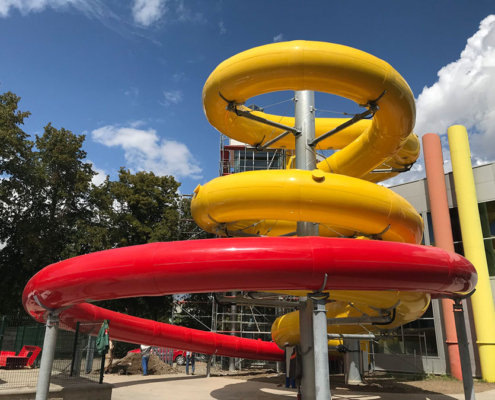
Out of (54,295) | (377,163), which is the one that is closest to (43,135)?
(54,295)

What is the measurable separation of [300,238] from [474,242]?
44.6 feet

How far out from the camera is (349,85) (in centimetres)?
941

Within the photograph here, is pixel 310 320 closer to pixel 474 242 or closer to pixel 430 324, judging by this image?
pixel 474 242

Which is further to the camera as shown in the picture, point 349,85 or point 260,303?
point 260,303

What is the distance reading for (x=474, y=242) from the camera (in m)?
18.3

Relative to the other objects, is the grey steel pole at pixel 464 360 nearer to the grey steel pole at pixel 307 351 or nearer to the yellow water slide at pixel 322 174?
the yellow water slide at pixel 322 174

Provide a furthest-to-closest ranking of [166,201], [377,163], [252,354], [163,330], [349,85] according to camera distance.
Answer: [166,201]
[252,354]
[163,330]
[377,163]
[349,85]

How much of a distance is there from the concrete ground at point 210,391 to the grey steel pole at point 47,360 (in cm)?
353

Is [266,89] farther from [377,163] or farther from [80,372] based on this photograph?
[80,372]

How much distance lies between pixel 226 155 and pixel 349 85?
23767mm

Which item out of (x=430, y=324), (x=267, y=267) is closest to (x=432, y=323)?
(x=430, y=324)

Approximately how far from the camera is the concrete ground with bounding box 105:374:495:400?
12.8 meters

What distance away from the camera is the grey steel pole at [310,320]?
24.7 feet

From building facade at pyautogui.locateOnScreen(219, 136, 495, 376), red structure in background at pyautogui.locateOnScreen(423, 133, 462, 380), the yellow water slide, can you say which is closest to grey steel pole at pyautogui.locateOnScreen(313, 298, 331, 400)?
the yellow water slide
